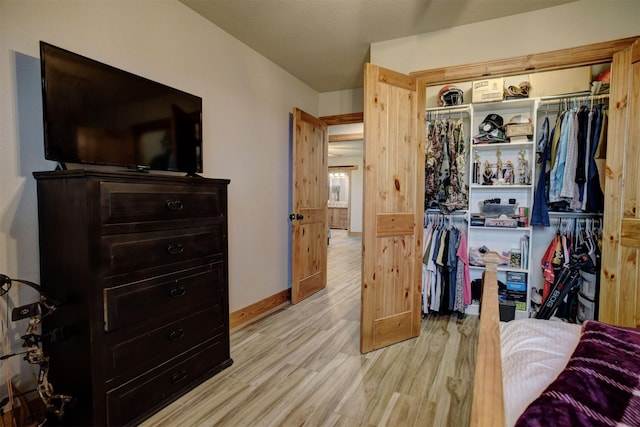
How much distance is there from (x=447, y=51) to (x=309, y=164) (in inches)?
72.0

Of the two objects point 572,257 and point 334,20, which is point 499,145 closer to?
point 572,257

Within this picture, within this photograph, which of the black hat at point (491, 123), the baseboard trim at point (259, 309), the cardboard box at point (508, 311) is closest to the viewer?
the cardboard box at point (508, 311)

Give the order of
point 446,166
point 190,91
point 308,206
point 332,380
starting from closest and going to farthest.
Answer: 1. point 332,380
2. point 190,91
3. point 446,166
4. point 308,206

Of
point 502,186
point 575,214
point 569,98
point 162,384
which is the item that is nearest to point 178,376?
point 162,384

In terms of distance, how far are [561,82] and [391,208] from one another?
208 centimetres

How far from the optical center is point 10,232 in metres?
1.51

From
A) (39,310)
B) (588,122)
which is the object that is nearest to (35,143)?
(39,310)

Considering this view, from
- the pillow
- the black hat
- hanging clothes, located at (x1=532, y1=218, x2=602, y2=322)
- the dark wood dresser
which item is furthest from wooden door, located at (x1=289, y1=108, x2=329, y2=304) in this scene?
the pillow

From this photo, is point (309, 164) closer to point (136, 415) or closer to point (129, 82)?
point (129, 82)

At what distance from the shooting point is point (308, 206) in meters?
3.73

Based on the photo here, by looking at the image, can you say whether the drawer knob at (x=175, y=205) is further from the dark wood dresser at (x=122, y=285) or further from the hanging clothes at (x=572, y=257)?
the hanging clothes at (x=572, y=257)

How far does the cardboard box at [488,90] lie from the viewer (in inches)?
111

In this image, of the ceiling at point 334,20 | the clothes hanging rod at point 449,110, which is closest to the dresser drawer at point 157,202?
the ceiling at point 334,20

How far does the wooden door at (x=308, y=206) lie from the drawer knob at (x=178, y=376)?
1730 mm
